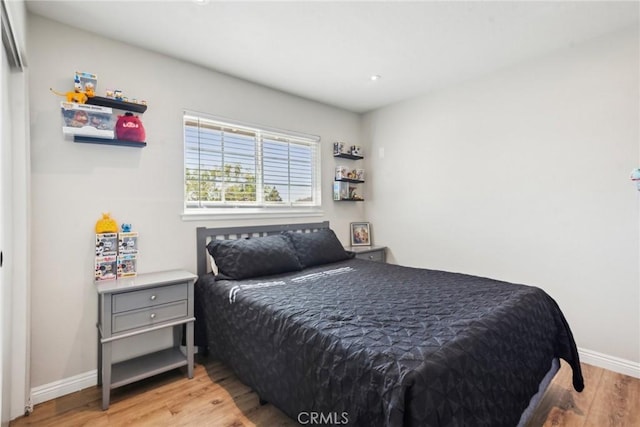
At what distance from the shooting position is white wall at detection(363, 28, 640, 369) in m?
2.31

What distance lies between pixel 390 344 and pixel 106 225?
2063 mm

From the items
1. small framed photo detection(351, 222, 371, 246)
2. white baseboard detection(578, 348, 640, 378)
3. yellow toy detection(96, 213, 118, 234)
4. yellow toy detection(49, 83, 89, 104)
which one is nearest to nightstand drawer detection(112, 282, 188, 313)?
yellow toy detection(96, 213, 118, 234)

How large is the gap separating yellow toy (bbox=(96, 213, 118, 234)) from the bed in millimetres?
673

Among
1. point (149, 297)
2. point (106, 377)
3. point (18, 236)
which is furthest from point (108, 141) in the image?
point (106, 377)

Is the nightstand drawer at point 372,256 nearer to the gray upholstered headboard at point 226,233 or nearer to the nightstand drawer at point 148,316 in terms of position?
the gray upholstered headboard at point 226,233

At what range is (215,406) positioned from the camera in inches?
76.2

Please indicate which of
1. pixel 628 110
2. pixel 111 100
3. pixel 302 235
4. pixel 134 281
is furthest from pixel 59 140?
pixel 628 110

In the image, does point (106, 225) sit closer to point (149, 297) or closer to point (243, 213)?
point (149, 297)

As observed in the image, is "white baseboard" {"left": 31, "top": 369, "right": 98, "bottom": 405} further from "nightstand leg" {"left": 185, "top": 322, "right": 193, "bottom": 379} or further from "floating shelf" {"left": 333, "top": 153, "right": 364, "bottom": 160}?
"floating shelf" {"left": 333, "top": 153, "right": 364, "bottom": 160}

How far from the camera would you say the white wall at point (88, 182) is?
203cm

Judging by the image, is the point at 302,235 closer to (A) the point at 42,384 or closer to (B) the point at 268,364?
(B) the point at 268,364

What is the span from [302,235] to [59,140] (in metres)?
1.98

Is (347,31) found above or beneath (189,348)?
above

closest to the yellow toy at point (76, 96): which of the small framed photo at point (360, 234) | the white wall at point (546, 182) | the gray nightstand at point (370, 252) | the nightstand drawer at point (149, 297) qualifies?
the nightstand drawer at point (149, 297)
